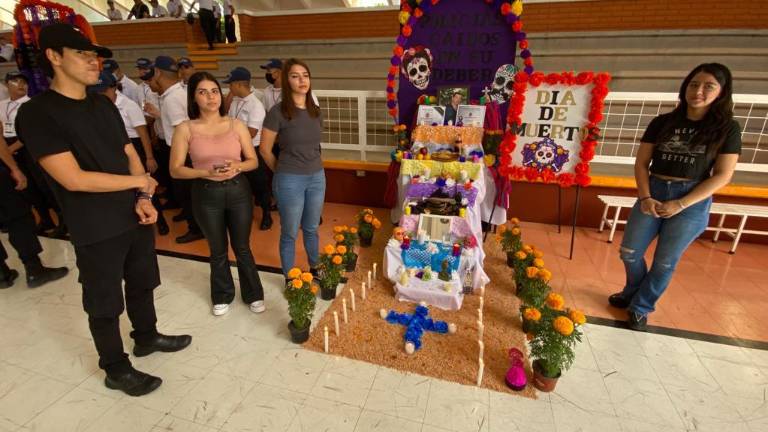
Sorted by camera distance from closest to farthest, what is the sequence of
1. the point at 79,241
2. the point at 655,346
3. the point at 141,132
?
the point at 79,241, the point at 655,346, the point at 141,132

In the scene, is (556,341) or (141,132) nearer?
(556,341)

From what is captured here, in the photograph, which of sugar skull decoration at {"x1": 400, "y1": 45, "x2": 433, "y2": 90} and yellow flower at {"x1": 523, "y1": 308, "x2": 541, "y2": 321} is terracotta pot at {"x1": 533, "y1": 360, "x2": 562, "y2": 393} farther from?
sugar skull decoration at {"x1": 400, "y1": 45, "x2": 433, "y2": 90}

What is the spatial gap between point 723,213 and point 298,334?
155 inches

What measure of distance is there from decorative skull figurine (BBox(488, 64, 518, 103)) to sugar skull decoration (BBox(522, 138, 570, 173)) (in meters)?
0.59

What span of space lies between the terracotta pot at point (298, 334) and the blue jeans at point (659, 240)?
7.21ft

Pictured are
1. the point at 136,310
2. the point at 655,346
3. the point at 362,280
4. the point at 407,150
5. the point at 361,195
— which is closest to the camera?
the point at 136,310

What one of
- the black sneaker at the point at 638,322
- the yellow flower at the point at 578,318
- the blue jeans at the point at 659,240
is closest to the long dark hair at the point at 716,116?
the blue jeans at the point at 659,240

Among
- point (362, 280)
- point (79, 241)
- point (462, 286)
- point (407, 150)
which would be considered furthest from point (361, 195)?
point (79, 241)

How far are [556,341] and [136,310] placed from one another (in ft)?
7.40

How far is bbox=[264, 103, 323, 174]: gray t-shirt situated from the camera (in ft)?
7.34

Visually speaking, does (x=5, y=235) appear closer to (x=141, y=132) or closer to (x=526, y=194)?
(x=141, y=132)

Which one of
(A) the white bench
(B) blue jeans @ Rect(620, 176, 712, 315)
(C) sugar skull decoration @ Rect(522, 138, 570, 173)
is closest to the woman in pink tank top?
(C) sugar skull decoration @ Rect(522, 138, 570, 173)

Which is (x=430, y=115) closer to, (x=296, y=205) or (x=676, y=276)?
(x=296, y=205)

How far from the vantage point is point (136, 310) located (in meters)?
1.99
